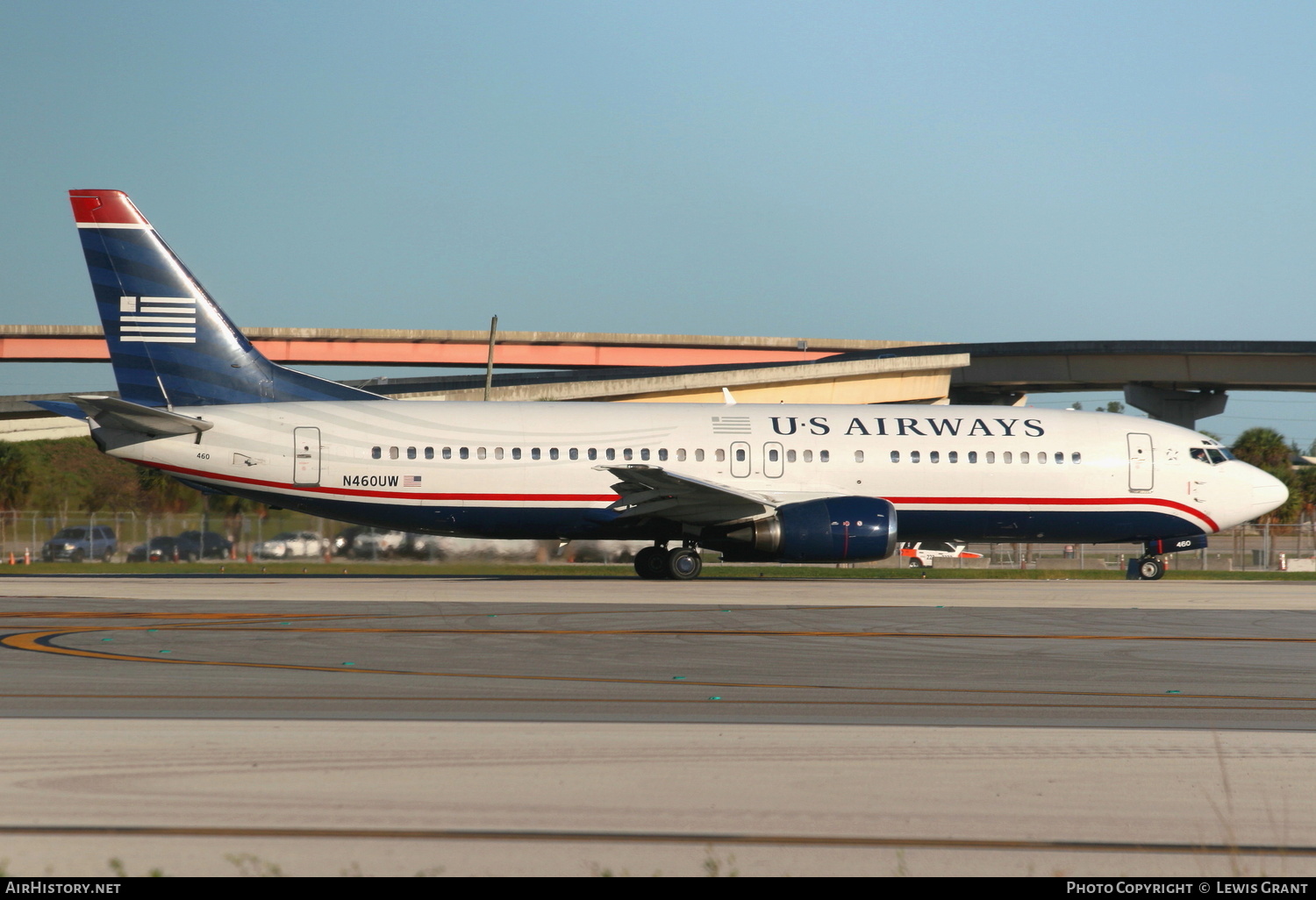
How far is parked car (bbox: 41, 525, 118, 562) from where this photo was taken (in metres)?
→ 35.2

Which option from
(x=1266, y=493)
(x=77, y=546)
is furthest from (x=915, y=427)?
(x=77, y=546)

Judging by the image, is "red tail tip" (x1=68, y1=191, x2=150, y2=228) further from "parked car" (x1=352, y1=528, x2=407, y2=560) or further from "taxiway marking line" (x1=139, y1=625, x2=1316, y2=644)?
"taxiway marking line" (x1=139, y1=625, x2=1316, y2=644)

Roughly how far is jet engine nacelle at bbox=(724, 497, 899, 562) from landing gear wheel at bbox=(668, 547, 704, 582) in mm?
1515

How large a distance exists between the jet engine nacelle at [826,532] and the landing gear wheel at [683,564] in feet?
4.97

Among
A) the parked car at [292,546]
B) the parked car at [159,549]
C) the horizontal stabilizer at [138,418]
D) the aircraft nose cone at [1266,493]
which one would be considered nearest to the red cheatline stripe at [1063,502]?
the aircraft nose cone at [1266,493]

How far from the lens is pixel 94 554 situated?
35.5 metres

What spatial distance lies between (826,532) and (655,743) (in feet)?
50.5

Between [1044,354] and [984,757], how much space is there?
159 feet

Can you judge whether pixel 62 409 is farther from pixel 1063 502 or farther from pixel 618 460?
pixel 1063 502

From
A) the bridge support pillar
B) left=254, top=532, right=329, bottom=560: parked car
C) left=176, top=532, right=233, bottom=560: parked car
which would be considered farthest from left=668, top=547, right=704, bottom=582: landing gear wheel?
the bridge support pillar

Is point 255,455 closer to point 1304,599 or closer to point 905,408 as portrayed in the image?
point 905,408

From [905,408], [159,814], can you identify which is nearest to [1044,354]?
[905,408]

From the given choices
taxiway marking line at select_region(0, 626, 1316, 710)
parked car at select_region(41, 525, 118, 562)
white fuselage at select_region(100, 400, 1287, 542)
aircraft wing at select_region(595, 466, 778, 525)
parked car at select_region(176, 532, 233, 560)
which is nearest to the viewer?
taxiway marking line at select_region(0, 626, 1316, 710)

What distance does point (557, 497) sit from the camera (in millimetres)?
23453
